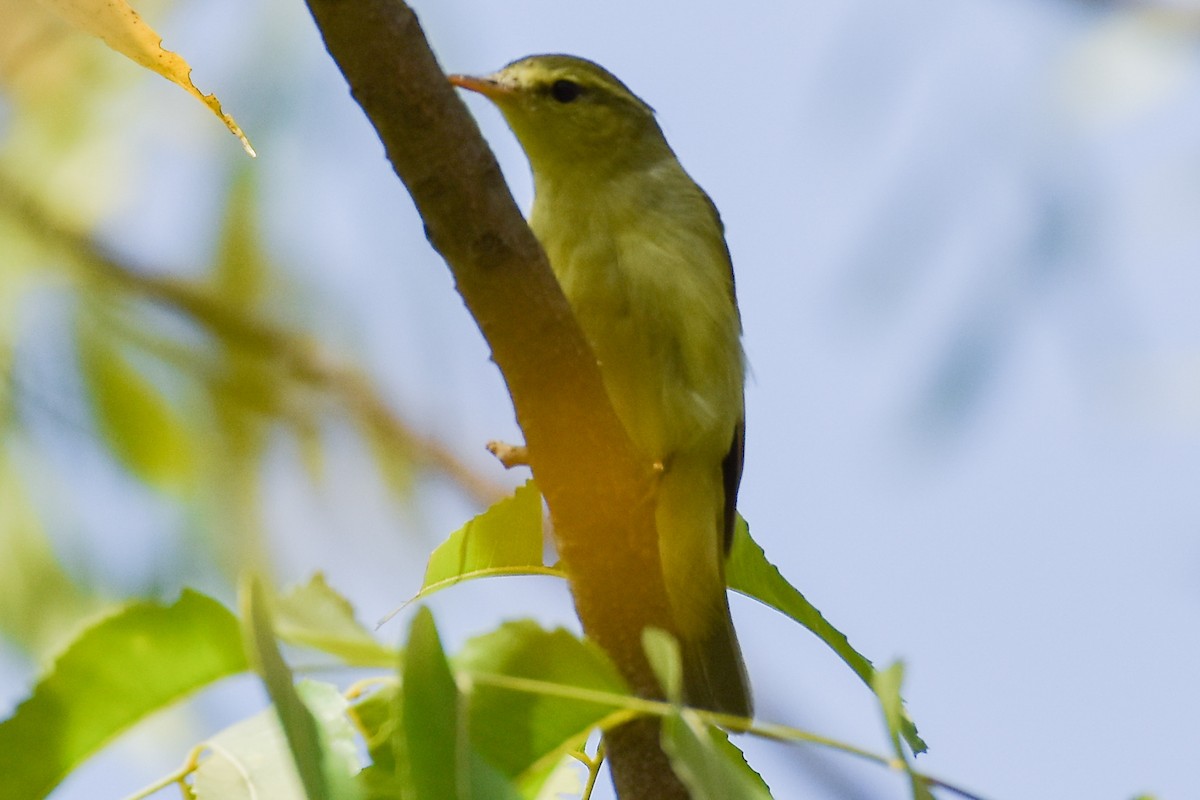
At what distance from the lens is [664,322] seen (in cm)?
297

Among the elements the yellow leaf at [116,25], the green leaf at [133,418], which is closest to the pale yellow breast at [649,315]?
the green leaf at [133,418]

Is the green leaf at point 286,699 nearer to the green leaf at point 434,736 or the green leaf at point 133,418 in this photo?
the green leaf at point 434,736

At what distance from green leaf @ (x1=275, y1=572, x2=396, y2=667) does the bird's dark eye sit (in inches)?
93.2

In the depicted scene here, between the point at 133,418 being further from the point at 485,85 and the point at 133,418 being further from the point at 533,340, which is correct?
the point at 533,340

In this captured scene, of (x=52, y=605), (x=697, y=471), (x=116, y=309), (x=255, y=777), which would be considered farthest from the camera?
(x=116, y=309)

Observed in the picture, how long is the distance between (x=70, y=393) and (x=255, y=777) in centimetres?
261

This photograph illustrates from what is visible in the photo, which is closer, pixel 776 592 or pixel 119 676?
pixel 119 676

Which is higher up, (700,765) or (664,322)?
(664,322)

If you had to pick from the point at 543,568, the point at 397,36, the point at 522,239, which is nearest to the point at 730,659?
the point at 543,568

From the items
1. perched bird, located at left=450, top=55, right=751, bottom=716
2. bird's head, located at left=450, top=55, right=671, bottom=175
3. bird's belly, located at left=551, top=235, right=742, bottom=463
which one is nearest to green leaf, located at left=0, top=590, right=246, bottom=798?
perched bird, located at left=450, top=55, right=751, bottom=716

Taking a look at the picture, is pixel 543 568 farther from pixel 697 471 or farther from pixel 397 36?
pixel 697 471

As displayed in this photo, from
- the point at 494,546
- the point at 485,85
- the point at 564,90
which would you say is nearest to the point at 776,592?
→ the point at 494,546

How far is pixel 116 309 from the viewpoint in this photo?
3.77 meters

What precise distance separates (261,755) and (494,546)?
484 mm
